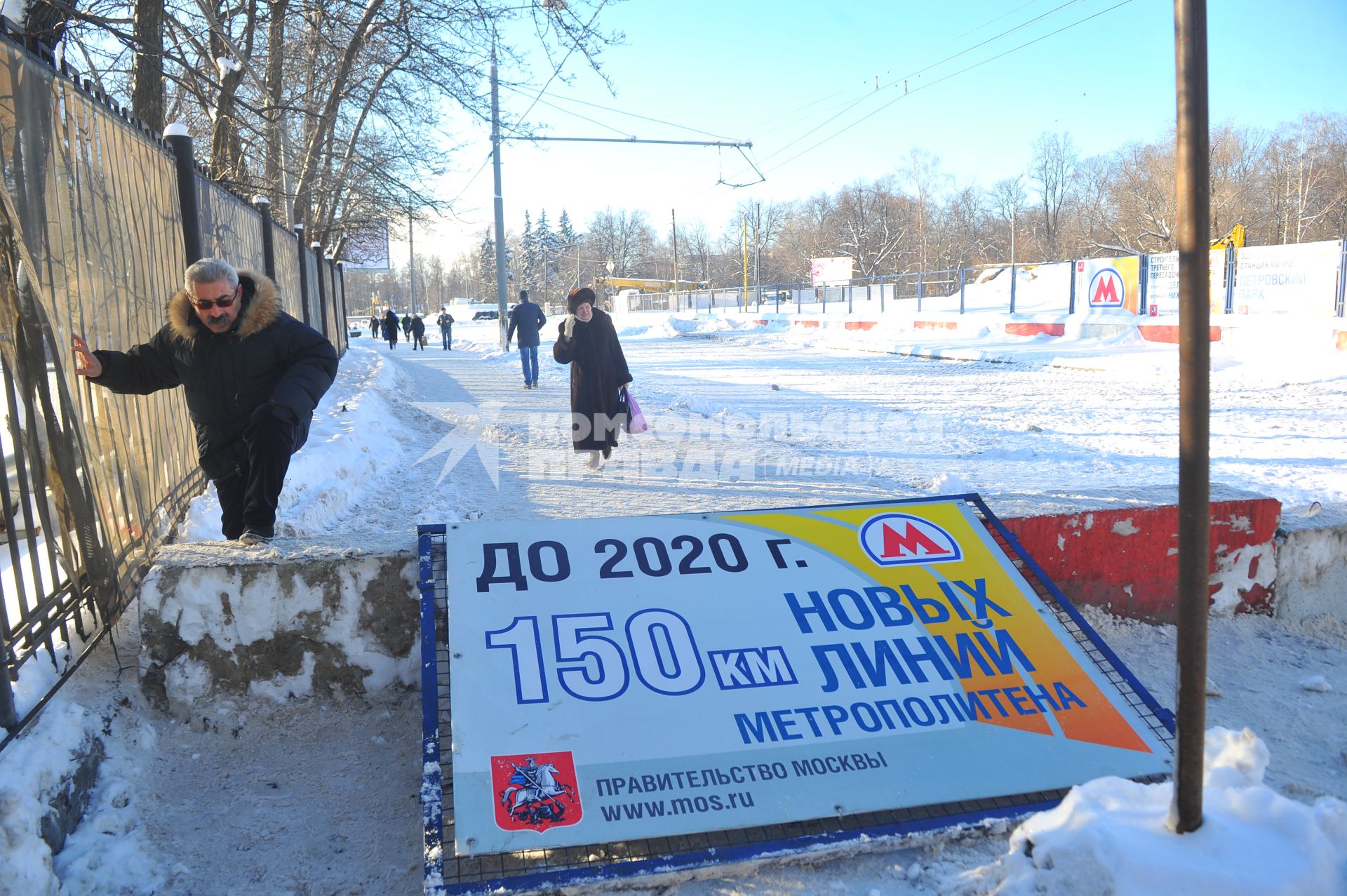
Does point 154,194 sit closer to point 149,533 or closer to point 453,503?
point 149,533

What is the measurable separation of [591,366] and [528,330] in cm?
763

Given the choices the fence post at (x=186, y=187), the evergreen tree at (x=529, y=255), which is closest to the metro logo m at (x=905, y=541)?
the fence post at (x=186, y=187)

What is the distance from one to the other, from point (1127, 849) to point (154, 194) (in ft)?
17.2

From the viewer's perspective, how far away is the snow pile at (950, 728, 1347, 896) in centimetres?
175

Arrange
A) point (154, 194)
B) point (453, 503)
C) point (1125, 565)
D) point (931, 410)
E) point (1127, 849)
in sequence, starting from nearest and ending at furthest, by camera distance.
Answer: point (1127, 849) < point (1125, 565) < point (154, 194) < point (453, 503) < point (931, 410)

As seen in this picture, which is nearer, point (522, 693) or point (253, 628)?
point (522, 693)

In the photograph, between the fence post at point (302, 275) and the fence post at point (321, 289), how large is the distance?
214cm

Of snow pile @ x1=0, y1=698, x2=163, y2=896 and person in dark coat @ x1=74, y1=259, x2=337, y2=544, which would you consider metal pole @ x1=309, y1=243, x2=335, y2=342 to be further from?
snow pile @ x1=0, y1=698, x2=163, y2=896

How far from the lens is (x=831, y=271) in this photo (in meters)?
47.4

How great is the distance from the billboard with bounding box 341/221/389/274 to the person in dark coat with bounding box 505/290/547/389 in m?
12.2

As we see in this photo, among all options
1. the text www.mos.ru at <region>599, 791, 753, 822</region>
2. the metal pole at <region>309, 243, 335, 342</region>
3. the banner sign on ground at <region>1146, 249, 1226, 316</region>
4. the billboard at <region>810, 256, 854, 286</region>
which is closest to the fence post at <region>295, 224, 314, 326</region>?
the metal pole at <region>309, 243, 335, 342</region>

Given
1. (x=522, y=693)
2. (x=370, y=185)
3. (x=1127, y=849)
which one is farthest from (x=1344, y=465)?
(x=370, y=185)

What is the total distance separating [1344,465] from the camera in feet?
23.7

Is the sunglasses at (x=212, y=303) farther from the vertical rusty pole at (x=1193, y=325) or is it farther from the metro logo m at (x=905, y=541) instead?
the vertical rusty pole at (x=1193, y=325)
